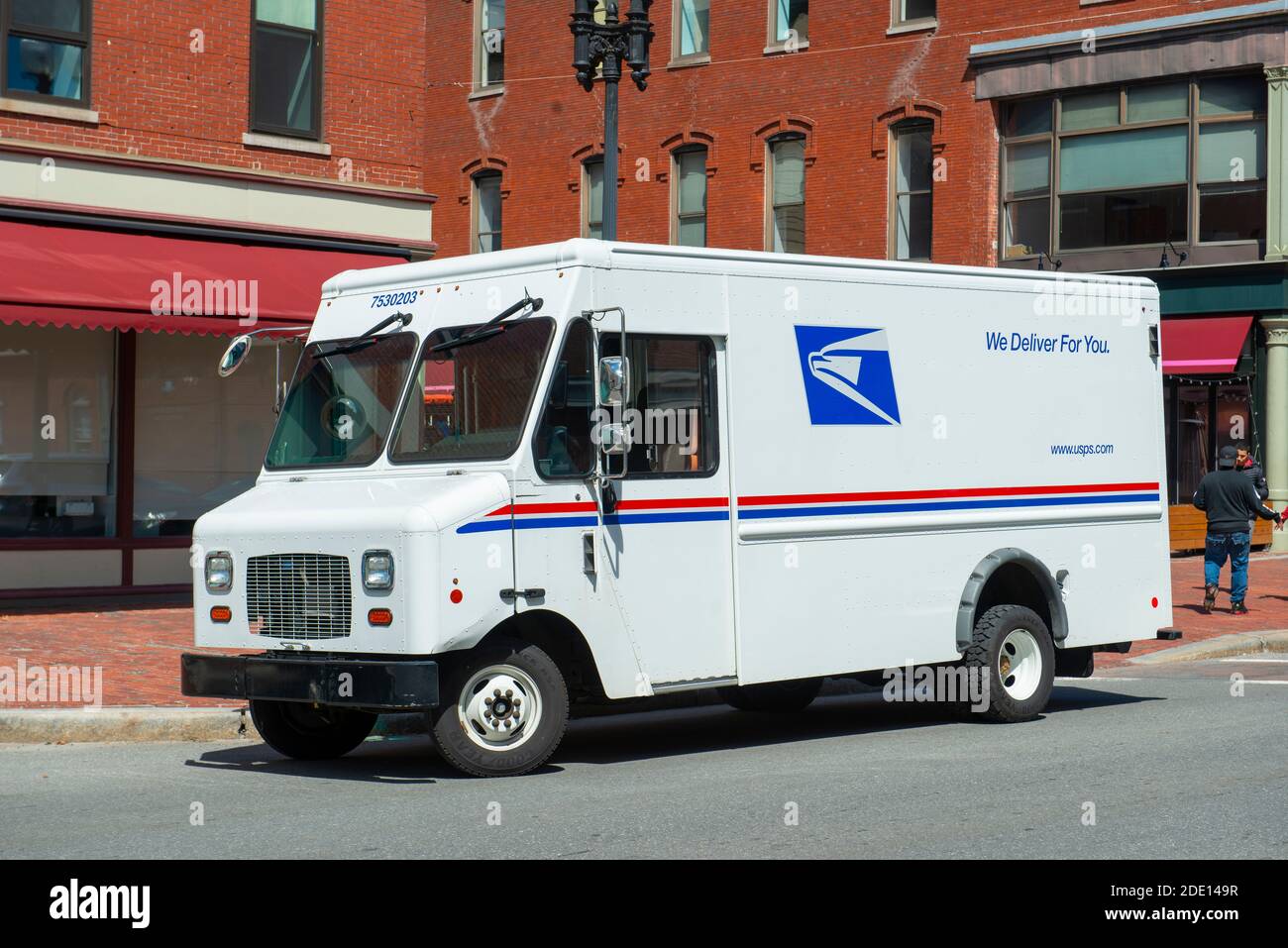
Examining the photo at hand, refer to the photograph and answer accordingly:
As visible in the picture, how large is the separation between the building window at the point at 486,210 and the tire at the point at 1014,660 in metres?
26.5

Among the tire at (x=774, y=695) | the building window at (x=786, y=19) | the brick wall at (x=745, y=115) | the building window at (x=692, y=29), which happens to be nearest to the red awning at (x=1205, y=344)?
the brick wall at (x=745, y=115)

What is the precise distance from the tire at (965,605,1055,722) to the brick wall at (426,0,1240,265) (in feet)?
61.9

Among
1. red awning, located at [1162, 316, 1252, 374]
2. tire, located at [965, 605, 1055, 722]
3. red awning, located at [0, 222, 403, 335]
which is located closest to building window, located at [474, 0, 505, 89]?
red awning, located at [1162, 316, 1252, 374]

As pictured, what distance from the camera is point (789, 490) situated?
34.7 ft

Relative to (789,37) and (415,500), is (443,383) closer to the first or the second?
(415,500)

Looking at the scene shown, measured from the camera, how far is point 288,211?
1873cm

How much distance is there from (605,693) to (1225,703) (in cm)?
536

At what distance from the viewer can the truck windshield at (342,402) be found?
10.2 m

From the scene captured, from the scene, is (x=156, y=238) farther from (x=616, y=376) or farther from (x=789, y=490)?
(x=616, y=376)

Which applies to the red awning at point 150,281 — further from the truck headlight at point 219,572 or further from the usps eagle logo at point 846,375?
the usps eagle logo at point 846,375

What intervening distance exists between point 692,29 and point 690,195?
3.17 m

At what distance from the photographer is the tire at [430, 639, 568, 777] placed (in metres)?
9.32

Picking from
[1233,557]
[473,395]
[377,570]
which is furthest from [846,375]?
[1233,557]

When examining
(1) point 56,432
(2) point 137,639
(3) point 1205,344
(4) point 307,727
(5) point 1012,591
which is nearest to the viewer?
(4) point 307,727
